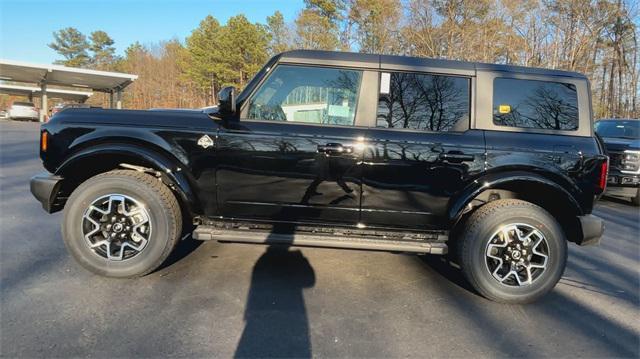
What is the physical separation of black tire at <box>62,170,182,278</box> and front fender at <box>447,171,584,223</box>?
2.42 m

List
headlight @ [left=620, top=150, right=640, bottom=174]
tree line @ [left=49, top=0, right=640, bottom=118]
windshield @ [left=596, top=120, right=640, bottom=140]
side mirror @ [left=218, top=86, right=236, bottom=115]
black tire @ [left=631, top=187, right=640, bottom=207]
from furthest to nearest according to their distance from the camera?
tree line @ [left=49, top=0, right=640, bottom=118] → windshield @ [left=596, top=120, right=640, bottom=140] → black tire @ [left=631, top=187, right=640, bottom=207] → headlight @ [left=620, top=150, right=640, bottom=174] → side mirror @ [left=218, top=86, right=236, bottom=115]

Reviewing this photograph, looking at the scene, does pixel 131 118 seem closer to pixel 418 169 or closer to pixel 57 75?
pixel 418 169

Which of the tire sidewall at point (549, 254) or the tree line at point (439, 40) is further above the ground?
the tree line at point (439, 40)

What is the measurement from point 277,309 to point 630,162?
8.15 meters

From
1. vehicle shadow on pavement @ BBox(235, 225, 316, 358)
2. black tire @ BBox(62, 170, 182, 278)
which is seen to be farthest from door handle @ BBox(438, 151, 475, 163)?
black tire @ BBox(62, 170, 182, 278)

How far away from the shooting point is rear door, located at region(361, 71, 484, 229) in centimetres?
329

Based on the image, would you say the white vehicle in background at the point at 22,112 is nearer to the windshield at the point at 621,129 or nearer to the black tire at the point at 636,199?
the windshield at the point at 621,129

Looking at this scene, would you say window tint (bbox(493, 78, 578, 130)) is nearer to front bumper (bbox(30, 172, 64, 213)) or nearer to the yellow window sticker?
the yellow window sticker

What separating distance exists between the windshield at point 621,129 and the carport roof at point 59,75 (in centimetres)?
2605

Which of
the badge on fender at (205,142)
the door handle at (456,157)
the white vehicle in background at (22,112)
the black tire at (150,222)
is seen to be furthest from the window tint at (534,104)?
the white vehicle in background at (22,112)

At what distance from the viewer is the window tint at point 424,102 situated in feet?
11.1

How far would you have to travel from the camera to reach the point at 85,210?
3.34m

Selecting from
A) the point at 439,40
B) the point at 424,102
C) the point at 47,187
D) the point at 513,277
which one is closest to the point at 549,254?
the point at 513,277

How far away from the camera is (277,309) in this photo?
9.81 feet
